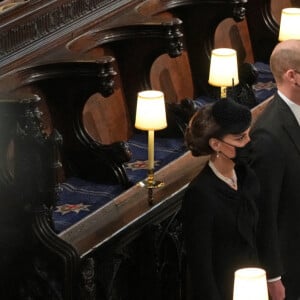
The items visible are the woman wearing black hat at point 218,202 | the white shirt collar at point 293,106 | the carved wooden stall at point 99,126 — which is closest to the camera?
the woman wearing black hat at point 218,202

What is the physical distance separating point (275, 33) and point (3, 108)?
2638mm

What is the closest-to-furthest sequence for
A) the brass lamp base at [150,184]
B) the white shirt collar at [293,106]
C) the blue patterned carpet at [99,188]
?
the white shirt collar at [293,106]
the blue patterned carpet at [99,188]
the brass lamp base at [150,184]

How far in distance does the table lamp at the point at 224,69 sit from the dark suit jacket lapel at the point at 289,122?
3.31 ft

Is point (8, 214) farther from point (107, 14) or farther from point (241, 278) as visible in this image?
point (107, 14)

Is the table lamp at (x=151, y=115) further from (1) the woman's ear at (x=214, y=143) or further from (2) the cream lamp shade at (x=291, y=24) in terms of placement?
(2) the cream lamp shade at (x=291, y=24)

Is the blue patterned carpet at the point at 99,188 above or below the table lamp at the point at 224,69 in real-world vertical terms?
below

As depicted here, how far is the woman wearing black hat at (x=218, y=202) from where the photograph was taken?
14.6 feet

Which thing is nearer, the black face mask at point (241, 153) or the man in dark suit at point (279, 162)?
the black face mask at point (241, 153)

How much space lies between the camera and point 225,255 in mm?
4586

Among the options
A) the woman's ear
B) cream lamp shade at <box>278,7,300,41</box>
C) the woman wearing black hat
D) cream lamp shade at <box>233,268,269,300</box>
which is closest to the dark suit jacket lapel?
the woman wearing black hat

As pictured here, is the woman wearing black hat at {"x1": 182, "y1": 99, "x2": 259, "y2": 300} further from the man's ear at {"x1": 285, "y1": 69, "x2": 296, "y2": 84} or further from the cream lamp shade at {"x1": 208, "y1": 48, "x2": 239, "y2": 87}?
the cream lamp shade at {"x1": 208, "y1": 48, "x2": 239, "y2": 87}

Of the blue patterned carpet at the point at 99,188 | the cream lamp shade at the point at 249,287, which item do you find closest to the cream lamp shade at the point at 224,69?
the blue patterned carpet at the point at 99,188

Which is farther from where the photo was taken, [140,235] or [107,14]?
[107,14]

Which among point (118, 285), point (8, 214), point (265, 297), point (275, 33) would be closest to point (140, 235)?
point (118, 285)
